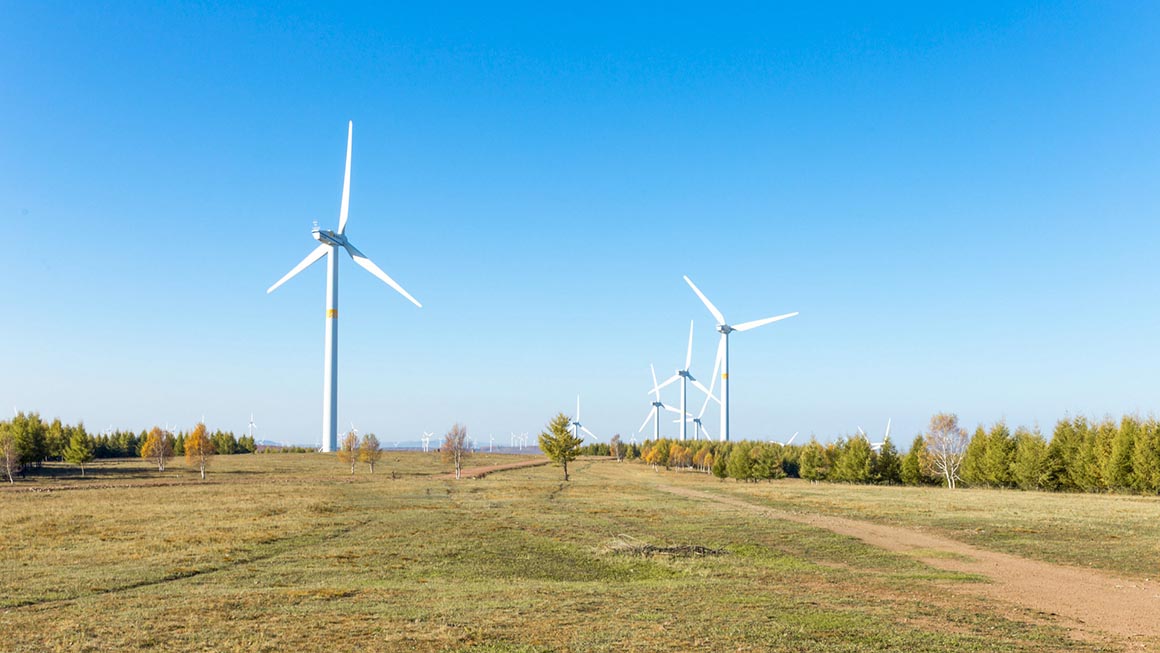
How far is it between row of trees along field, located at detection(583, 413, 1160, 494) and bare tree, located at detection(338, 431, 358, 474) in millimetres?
63698

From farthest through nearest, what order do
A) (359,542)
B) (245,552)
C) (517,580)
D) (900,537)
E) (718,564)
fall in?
(900,537) → (359,542) → (245,552) → (718,564) → (517,580)

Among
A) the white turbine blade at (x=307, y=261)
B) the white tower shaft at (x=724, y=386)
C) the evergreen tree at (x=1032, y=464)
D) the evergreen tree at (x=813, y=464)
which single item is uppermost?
the white turbine blade at (x=307, y=261)

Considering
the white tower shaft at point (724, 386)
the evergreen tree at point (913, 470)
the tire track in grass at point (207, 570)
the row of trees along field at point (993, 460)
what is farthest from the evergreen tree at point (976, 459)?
the tire track in grass at point (207, 570)

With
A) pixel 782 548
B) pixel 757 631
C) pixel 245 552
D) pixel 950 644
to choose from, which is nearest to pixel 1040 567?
pixel 782 548

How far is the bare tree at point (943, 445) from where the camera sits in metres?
117

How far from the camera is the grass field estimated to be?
19109 millimetres

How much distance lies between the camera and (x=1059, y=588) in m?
27.7

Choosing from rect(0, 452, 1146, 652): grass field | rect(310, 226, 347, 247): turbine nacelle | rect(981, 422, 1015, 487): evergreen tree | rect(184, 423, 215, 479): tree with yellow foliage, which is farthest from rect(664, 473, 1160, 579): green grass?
rect(310, 226, 347, 247): turbine nacelle

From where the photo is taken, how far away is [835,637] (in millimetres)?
18750

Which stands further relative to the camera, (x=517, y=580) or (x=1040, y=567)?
(x=1040, y=567)

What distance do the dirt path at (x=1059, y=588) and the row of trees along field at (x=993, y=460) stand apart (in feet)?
178

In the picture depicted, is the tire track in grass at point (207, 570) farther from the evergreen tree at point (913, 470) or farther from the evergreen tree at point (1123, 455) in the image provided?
the evergreen tree at point (913, 470)

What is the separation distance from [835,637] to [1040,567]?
795 inches

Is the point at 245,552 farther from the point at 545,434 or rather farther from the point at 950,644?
the point at 545,434
